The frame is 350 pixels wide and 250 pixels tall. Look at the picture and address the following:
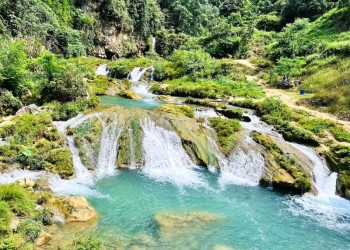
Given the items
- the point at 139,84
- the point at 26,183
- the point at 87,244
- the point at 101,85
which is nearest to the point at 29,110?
the point at 26,183

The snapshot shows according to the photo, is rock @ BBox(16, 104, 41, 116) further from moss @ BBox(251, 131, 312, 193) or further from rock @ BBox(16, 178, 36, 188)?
moss @ BBox(251, 131, 312, 193)

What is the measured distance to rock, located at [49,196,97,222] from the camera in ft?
41.7

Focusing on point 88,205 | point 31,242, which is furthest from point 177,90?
point 31,242

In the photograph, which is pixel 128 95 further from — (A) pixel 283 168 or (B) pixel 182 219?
(B) pixel 182 219

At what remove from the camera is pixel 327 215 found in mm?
15570

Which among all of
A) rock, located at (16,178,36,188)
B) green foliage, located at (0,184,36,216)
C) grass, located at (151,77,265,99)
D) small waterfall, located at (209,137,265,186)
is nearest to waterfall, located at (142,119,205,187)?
small waterfall, located at (209,137,265,186)

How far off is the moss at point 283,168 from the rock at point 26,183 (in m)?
11.7

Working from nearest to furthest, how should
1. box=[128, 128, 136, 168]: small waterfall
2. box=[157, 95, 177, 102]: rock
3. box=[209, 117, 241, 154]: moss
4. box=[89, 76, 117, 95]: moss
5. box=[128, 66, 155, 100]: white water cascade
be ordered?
box=[128, 128, 136, 168]: small waterfall, box=[209, 117, 241, 154]: moss, box=[89, 76, 117, 95]: moss, box=[157, 95, 177, 102]: rock, box=[128, 66, 155, 100]: white water cascade

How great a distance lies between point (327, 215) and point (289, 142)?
7.56 metres

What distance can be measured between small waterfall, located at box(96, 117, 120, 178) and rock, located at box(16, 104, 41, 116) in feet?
A: 13.2

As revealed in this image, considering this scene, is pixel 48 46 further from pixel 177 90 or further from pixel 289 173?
pixel 289 173

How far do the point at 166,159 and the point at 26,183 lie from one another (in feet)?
26.2

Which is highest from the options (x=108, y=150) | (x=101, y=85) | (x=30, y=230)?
(x=101, y=85)

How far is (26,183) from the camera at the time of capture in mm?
13906
